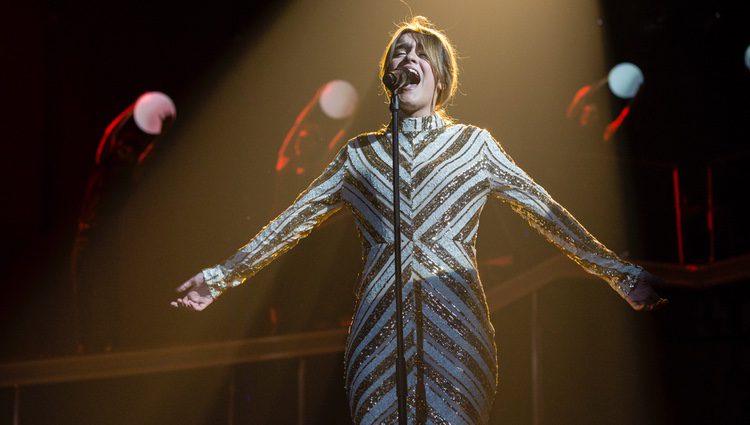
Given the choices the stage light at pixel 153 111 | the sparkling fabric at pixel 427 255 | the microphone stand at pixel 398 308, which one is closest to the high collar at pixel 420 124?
the sparkling fabric at pixel 427 255

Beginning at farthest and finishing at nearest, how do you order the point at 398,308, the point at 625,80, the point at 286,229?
the point at 625,80, the point at 286,229, the point at 398,308

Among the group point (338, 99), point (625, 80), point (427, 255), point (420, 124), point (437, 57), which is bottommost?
point (427, 255)

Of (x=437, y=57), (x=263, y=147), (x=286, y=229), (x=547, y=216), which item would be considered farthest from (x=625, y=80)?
(x=286, y=229)

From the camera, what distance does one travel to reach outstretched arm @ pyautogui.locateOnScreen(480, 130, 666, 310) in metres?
2.06

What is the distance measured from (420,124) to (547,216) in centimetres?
43

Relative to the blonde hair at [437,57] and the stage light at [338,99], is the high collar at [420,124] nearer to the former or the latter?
the blonde hair at [437,57]

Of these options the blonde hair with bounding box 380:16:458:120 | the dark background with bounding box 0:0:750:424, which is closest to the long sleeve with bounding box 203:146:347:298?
the blonde hair with bounding box 380:16:458:120

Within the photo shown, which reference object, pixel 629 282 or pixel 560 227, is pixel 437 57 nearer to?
pixel 560 227

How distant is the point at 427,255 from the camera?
2068 millimetres

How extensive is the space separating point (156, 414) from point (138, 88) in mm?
4110

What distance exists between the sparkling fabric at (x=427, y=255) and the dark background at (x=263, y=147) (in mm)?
1375

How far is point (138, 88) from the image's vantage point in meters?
6.61

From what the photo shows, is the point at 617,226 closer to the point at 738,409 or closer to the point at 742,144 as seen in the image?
the point at 742,144

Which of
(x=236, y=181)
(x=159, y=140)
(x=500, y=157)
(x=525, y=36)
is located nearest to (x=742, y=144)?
(x=525, y=36)
